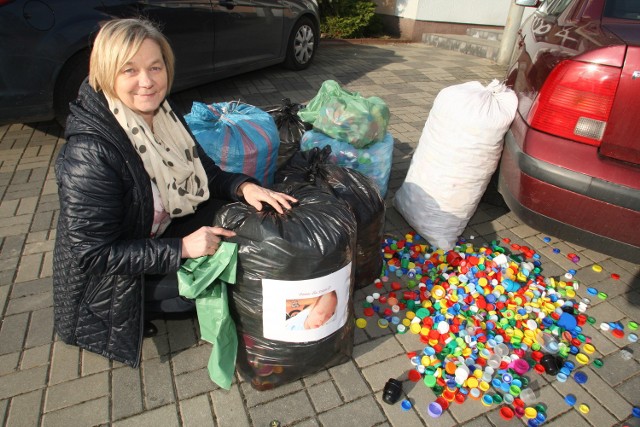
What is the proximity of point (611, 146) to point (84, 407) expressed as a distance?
2703 mm

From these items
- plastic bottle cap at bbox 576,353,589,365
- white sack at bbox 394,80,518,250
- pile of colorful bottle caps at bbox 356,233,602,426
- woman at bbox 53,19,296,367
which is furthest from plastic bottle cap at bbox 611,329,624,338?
woman at bbox 53,19,296,367

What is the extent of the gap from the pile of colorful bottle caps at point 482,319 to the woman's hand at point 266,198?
89cm

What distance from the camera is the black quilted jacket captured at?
1.52m

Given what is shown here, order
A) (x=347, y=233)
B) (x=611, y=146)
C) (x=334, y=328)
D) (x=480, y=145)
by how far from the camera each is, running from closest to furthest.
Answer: (x=347, y=233), (x=334, y=328), (x=611, y=146), (x=480, y=145)

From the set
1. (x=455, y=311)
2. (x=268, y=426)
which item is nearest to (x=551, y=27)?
(x=455, y=311)

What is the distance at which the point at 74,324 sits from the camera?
1.85m

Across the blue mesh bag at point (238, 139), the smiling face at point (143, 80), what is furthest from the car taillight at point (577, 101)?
the smiling face at point (143, 80)

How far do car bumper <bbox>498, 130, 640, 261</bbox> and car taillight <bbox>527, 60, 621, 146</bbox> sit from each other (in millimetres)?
190

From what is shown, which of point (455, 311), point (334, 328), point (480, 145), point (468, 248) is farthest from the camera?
point (468, 248)

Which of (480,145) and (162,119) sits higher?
(162,119)

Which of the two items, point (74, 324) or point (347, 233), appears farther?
point (74, 324)

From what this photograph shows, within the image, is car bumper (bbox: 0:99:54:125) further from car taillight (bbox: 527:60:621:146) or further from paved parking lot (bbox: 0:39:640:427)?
car taillight (bbox: 527:60:621:146)

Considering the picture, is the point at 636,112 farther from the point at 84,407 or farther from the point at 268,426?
the point at 84,407

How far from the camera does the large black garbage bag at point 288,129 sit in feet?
10.0
